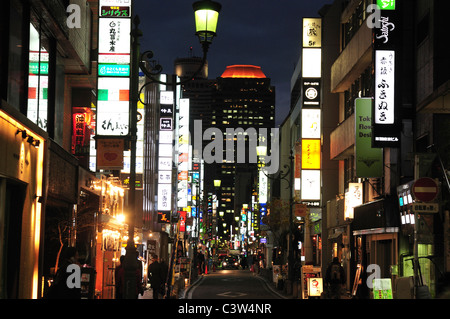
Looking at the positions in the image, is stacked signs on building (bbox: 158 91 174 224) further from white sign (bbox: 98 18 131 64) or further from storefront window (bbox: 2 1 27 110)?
storefront window (bbox: 2 1 27 110)

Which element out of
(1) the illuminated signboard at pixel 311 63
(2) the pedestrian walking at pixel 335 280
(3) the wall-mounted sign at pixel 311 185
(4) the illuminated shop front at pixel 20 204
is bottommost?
(2) the pedestrian walking at pixel 335 280

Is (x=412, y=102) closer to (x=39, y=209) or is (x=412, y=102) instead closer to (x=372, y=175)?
(x=372, y=175)

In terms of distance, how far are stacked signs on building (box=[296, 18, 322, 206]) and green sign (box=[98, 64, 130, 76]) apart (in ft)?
70.5

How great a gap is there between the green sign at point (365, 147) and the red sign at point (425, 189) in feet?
47.1

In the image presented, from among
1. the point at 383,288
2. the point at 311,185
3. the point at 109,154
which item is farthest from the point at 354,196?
the point at 383,288

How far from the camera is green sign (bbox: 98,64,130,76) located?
25016 mm

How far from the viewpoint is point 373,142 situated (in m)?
27.6

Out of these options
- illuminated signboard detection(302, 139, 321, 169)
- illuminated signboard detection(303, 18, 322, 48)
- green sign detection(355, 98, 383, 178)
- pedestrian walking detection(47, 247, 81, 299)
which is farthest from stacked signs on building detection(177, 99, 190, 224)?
pedestrian walking detection(47, 247, 81, 299)

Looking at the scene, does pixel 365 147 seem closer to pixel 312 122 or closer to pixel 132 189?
pixel 312 122

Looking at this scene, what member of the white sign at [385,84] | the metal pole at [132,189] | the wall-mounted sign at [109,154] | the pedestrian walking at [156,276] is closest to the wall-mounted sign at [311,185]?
the white sign at [385,84]

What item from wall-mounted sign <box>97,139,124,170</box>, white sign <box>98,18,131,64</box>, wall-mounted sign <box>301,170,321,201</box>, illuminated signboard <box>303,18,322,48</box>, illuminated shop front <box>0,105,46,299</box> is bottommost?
illuminated shop front <box>0,105,46,299</box>

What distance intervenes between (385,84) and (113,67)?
34.1 feet

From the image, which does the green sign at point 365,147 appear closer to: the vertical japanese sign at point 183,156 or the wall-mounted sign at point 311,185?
the wall-mounted sign at point 311,185

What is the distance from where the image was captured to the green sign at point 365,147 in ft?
99.1
